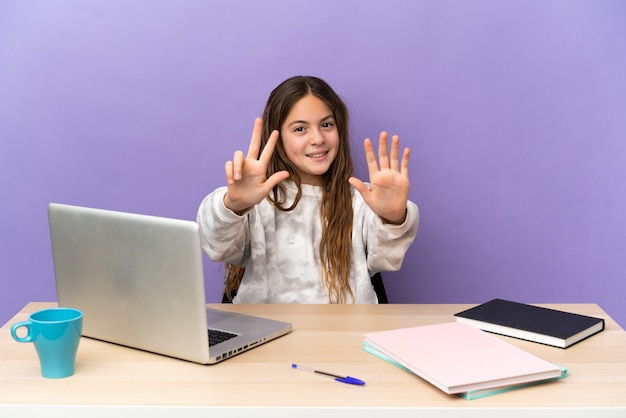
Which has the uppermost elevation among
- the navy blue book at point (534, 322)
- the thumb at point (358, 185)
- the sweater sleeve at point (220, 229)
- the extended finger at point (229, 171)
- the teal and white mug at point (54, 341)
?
the extended finger at point (229, 171)

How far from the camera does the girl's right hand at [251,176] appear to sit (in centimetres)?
172

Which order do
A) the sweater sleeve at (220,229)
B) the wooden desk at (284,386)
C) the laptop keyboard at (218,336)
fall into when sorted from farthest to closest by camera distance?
the sweater sleeve at (220,229)
the laptop keyboard at (218,336)
the wooden desk at (284,386)

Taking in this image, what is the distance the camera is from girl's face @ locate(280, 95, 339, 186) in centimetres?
216

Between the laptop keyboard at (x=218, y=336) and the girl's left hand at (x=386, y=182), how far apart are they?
49cm

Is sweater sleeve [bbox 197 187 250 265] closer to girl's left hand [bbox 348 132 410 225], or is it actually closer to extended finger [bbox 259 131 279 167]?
extended finger [bbox 259 131 279 167]

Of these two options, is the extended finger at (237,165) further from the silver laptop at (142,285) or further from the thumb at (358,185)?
the silver laptop at (142,285)

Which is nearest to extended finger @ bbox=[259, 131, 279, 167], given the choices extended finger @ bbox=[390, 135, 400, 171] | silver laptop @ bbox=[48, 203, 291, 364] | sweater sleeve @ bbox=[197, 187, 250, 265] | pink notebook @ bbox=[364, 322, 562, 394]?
sweater sleeve @ bbox=[197, 187, 250, 265]

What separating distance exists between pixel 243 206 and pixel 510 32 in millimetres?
1210

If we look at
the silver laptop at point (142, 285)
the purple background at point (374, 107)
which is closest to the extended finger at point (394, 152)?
the silver laptop at point (142, 285)

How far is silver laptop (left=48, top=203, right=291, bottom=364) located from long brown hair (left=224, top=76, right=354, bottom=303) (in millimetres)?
641

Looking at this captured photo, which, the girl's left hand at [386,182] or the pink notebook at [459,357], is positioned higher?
the girl's left hand at [386,182]

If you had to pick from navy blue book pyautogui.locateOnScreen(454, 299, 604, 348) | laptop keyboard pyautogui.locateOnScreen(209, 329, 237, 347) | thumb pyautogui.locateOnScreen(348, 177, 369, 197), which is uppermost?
thumb pyautogui.locateOnScreen(348, 177, 369, 197)

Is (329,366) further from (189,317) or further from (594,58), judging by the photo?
(594,58)

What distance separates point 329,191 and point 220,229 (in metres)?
0.44
